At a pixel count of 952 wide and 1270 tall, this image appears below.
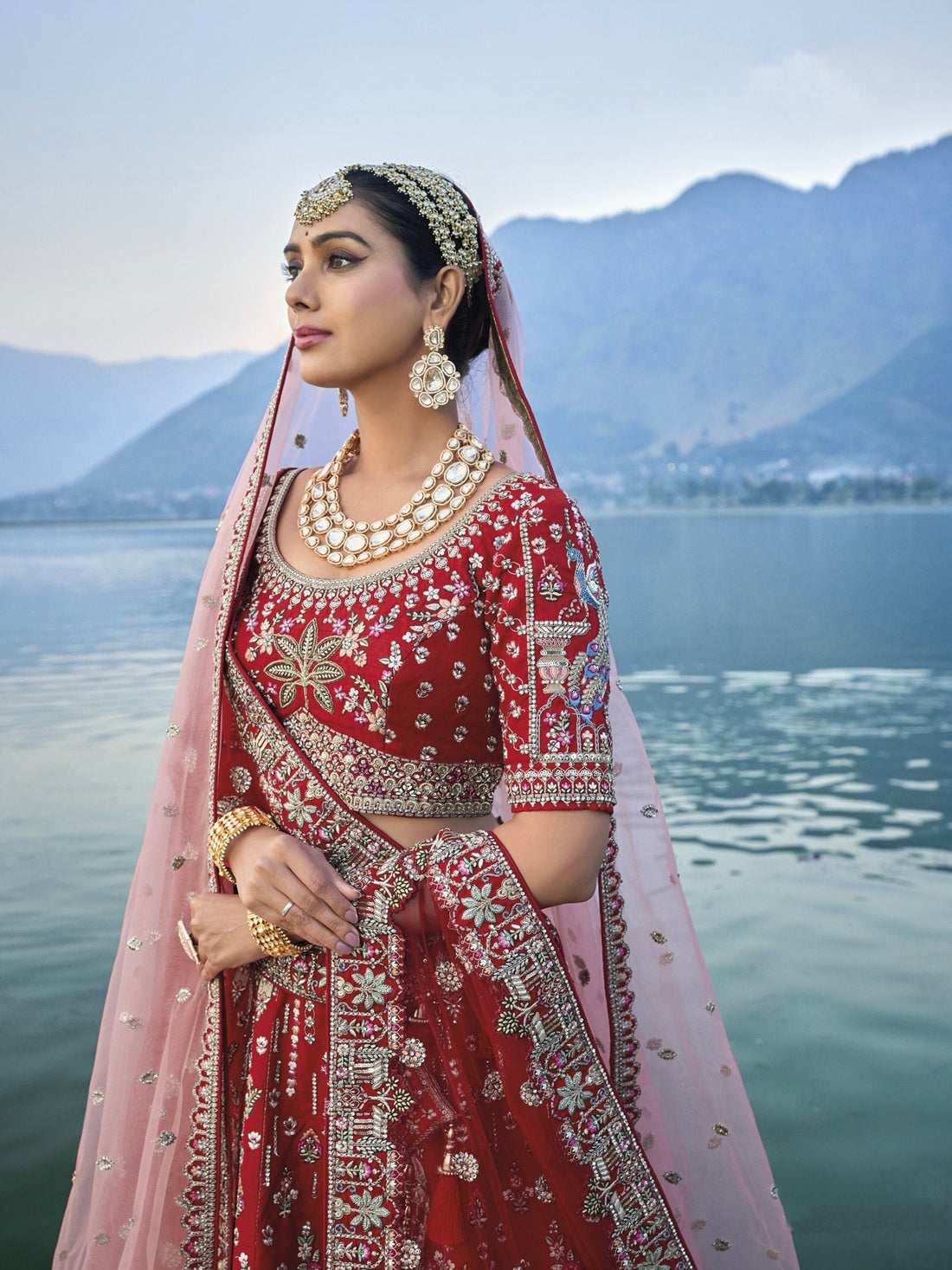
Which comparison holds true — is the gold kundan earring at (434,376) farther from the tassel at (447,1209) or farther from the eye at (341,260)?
the tassel at (447,1209)

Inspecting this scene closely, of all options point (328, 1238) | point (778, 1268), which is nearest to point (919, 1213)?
point (778, 1268)

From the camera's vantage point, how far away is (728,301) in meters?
94.4

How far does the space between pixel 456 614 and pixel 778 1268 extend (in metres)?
0.96

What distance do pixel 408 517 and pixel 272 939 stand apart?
477 millimetres

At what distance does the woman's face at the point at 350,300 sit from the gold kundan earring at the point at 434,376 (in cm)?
2

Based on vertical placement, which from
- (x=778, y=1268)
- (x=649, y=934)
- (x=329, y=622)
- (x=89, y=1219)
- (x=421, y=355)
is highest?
(x=421, y=355)

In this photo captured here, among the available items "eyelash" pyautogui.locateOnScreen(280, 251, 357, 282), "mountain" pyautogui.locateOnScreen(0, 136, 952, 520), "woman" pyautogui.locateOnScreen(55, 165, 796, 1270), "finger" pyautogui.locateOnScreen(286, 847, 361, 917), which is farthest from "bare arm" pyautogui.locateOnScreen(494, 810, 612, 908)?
"mountain" pyautogui.locateOnScreen(0, 136, 952, 520)

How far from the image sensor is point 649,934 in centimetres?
154

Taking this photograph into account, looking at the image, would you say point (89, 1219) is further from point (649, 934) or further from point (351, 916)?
point (649, 934)

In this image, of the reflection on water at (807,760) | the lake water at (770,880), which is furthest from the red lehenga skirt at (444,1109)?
the reflection on water at (807,760)

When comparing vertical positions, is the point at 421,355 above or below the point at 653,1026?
above

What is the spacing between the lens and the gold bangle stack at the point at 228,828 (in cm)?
125

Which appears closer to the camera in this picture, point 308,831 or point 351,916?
point 351,916

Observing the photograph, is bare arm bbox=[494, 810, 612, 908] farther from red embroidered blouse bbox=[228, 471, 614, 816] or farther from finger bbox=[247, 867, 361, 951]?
finger bbox=[247, 867, 361, 951]
